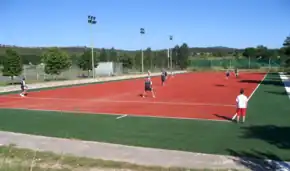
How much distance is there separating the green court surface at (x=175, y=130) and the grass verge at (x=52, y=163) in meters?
2.29

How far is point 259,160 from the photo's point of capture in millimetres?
8938

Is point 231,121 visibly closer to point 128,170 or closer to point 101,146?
point 101,146

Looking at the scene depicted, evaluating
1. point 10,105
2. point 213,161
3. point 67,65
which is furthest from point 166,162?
point 67,65

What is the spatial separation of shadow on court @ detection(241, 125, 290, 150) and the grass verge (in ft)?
13.1

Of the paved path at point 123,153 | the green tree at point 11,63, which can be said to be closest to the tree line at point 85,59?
the green tree at point 11,63

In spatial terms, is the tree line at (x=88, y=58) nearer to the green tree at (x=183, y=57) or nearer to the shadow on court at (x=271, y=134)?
the green tree at (x=183, y=57)

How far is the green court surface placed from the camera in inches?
417

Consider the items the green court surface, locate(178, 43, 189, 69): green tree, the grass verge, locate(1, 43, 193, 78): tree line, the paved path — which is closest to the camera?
the grass verge

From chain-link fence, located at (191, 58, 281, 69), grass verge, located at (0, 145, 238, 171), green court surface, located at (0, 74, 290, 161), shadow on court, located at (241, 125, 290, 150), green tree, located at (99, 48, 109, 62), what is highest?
green tree, located at (99, 48, 109, 62)

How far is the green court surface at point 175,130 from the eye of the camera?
10586mm

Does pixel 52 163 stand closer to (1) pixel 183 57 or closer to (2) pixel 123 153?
(2) pixel 123 153

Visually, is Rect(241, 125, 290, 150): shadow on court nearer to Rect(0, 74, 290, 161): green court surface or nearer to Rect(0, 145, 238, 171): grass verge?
Rect(0, 74, 290, 161): green court surface

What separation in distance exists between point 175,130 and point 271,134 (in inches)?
120

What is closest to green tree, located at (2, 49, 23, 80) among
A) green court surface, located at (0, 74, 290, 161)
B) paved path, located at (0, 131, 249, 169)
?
green court surface, located at (0, 74, 290, 161)
